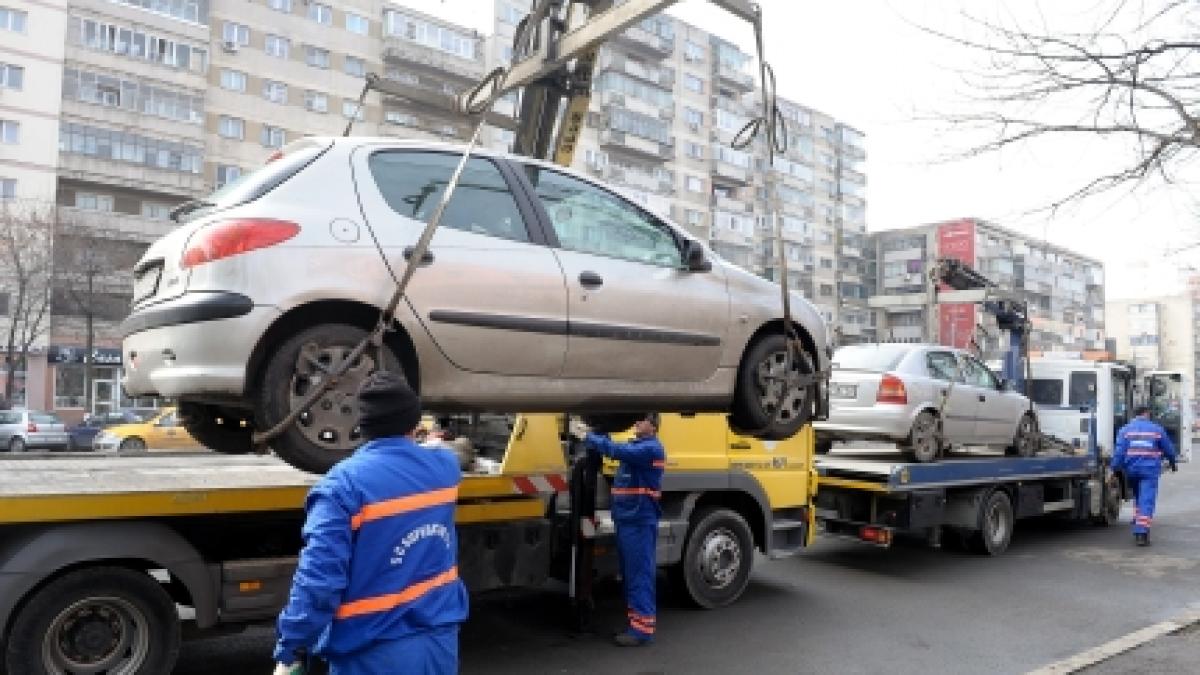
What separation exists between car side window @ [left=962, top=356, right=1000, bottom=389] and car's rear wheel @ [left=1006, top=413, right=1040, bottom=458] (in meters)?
0.87

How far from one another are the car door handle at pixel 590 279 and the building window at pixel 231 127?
38.4 meters

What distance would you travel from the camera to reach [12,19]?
33.8 metres

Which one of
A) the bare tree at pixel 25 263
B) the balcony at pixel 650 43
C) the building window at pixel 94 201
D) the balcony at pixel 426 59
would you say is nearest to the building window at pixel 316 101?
the balcony at pixel 426 59

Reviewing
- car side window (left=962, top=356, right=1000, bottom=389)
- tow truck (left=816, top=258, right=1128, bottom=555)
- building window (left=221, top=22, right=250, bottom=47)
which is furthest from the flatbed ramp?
building window (left=221, top=22, right=250, bottom=47)

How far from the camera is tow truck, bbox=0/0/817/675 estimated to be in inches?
172

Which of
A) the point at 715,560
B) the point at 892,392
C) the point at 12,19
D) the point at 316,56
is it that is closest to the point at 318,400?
the point at 715,560

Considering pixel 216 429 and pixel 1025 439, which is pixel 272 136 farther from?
pixel 216 429

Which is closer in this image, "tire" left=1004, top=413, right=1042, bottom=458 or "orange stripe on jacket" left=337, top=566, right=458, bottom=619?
"orange stripe on jacket" left=337, top=566, right=458, bottom=619

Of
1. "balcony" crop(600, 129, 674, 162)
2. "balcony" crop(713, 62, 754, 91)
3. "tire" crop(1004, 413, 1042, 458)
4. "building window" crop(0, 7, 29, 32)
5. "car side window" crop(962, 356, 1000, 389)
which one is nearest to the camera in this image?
"car side window" crop(962, 356, 1000, 389)

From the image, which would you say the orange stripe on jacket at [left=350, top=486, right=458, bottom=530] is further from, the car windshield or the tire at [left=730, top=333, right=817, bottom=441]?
the car windshield

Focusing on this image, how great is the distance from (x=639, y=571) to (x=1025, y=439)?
7.08 metres

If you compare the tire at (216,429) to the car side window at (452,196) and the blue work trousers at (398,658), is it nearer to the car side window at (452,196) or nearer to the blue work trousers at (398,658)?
the car side window at (452,196)

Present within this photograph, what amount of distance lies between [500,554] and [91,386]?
33.2 m

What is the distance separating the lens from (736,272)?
517 centimetres
